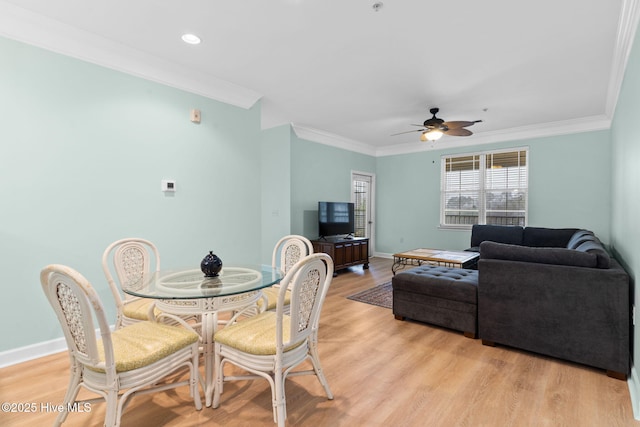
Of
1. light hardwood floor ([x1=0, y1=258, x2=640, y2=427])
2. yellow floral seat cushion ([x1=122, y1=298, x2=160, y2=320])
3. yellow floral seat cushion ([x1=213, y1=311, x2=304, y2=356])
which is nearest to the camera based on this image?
yellow floral seat cushion ([x1=213, y1=311, x2=304, y2=356])

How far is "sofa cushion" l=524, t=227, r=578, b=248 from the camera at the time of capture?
509cm

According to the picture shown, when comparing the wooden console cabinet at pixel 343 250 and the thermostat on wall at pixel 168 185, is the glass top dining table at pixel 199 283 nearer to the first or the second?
the thermostat on wall at pixel 168 185

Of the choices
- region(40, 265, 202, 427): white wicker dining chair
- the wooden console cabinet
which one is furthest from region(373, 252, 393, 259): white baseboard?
region(40, 265, 202, 427): white wicker dining chair

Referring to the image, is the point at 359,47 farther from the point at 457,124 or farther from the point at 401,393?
the point at 401,393

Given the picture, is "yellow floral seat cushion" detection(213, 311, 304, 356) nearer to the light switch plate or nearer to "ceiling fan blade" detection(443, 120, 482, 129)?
the light switch plate

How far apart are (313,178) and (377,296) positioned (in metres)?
2.80

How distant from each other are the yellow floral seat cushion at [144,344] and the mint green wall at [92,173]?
52.9 inches

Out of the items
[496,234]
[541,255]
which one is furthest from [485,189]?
[541,255]

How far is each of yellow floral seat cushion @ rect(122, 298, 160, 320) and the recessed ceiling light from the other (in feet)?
7.49

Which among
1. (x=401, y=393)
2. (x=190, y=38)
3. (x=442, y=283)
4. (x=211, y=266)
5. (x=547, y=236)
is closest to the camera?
(x=401, y=393)

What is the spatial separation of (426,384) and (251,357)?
4.31 feet

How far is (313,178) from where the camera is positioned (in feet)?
21.0

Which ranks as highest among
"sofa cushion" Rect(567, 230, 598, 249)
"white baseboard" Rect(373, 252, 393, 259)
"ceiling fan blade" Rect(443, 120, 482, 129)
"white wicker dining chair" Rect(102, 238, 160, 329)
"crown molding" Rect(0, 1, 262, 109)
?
"crown molding" Rect(0, 1, 262, 109)

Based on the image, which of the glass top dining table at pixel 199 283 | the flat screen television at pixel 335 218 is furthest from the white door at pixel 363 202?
the glass top dining table at pixel 199 283
